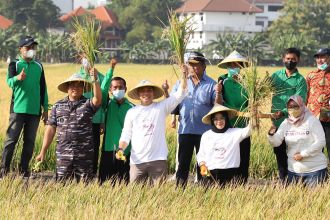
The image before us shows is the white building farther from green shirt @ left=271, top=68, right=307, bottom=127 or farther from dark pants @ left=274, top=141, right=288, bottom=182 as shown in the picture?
dark pants @ left=274, top=141, right=288, bottom=182

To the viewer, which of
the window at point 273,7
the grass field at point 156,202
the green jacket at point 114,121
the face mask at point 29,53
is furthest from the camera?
the window at point 273,7

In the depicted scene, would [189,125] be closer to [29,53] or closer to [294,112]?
[294,112]

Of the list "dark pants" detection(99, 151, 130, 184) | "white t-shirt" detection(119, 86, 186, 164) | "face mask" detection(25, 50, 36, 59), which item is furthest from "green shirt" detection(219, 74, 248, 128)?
"face mask" detection(25, 50, 36, 59)

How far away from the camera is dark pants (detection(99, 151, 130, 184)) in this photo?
7.80 metres

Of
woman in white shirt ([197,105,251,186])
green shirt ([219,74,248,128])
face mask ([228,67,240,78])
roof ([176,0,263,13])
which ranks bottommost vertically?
woman in white shirt ([197,105,251,186])

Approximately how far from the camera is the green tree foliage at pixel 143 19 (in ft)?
298

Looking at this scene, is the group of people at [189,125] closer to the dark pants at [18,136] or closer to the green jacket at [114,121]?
the green jacket at [114,121]

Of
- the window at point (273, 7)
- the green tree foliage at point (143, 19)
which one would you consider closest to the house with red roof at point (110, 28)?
the green tree foliage at point (143, 19)

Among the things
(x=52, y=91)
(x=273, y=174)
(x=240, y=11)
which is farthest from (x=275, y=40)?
(x=273, y=174)

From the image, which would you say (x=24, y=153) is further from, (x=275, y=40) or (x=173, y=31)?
(x=275, y=40)

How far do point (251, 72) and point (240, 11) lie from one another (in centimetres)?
9518

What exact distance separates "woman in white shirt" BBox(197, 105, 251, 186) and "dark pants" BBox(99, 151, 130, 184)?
932 mm

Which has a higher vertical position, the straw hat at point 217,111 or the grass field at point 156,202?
the straw hat at point 217,111

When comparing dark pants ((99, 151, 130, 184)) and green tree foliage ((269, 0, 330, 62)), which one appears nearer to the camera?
dark pants ((99, 151, 130, 184))
